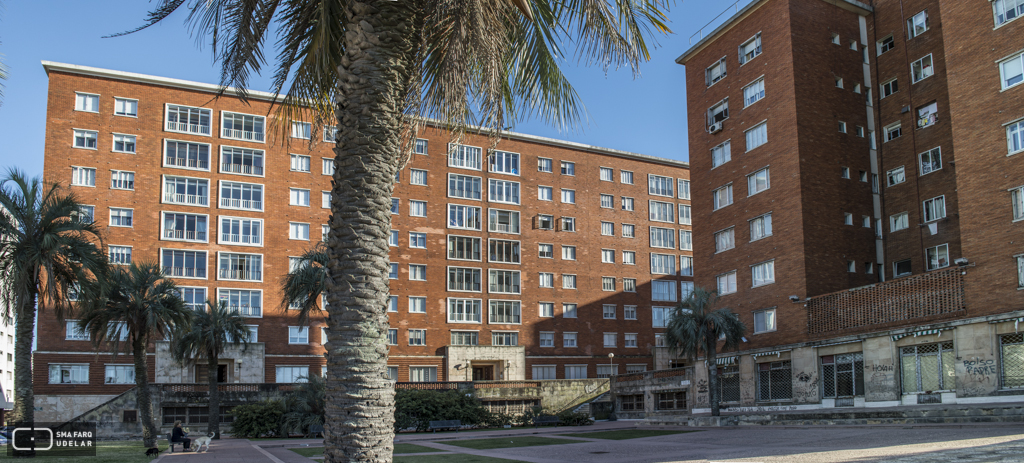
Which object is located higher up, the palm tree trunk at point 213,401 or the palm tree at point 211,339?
the palm tree at point 211,339

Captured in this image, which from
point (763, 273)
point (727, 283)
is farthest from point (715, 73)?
point (763, 273)

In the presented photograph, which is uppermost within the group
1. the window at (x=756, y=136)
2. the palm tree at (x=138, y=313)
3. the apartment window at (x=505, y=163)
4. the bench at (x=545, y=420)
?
the apartment window at (x=505, y=163)

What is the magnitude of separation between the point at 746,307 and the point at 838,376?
25.0 feet

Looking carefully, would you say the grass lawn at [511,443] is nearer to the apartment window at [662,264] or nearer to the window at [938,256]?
the window at [938,256]

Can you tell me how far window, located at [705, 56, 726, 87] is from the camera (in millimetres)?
47719

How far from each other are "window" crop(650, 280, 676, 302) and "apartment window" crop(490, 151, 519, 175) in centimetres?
1884

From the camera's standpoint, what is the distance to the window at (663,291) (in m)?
75.4

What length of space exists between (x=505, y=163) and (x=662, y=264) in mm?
20390

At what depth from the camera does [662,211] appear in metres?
77.6

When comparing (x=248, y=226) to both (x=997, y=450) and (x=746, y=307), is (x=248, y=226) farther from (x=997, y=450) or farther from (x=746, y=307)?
(x=997, y=450)

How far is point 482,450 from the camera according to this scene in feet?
84.8

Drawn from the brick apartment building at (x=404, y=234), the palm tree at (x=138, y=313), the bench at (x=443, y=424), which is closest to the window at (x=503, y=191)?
the brick apartment building at (x=404, y=234)

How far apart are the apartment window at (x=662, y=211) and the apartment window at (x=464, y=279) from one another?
69.2ft

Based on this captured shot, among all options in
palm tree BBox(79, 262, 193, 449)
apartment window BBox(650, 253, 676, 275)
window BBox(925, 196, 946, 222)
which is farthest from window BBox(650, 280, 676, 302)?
palm tree BBox(79, 262, 193, 449)
